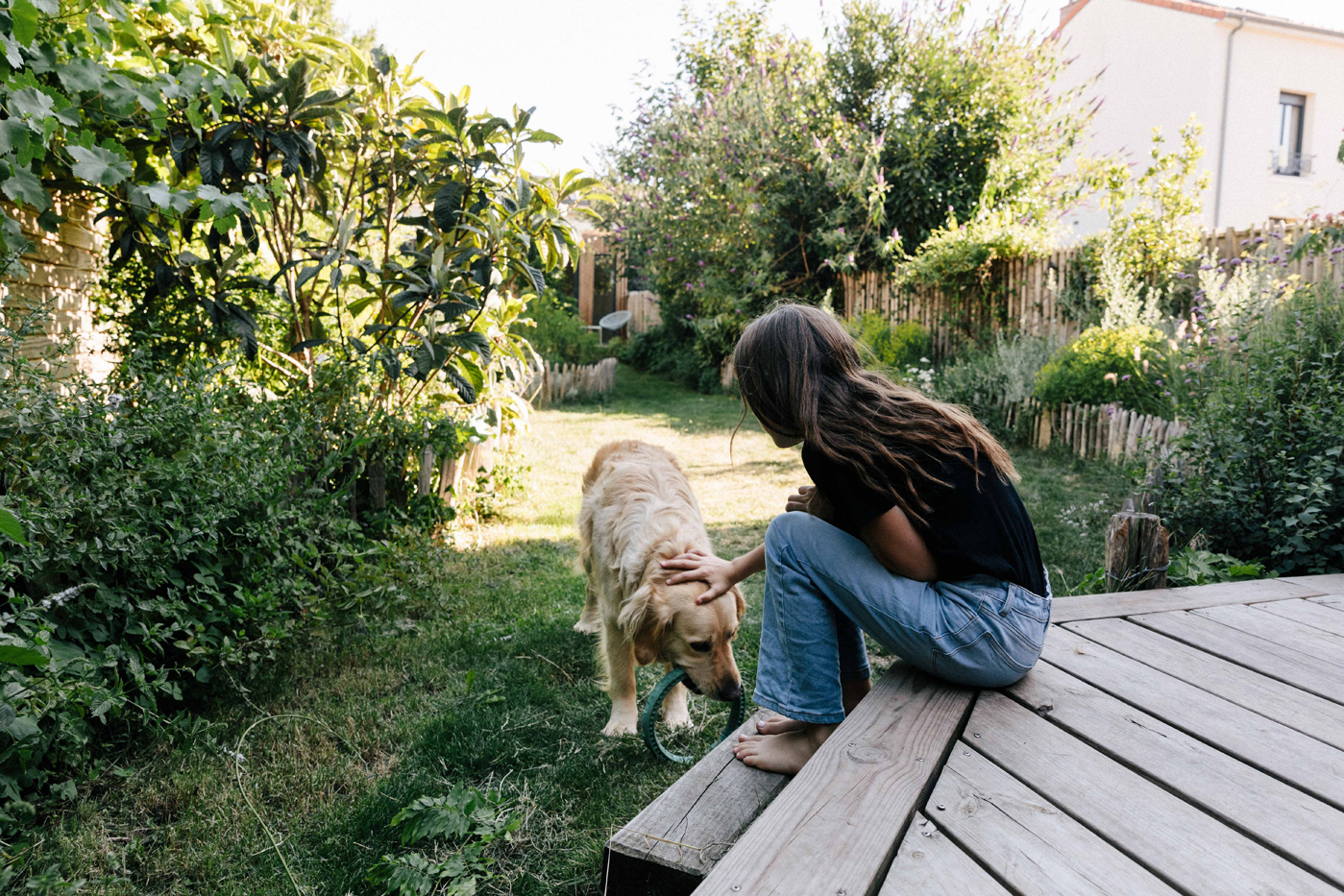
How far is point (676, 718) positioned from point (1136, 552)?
1.92m

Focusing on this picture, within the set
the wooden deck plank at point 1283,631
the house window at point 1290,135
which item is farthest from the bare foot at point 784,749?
the house window at point 1290,135

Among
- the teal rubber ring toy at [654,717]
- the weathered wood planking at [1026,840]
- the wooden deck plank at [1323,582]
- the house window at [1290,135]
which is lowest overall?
the teal rubber ring toy at [654,717]

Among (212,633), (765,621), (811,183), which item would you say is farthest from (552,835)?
(811,183)

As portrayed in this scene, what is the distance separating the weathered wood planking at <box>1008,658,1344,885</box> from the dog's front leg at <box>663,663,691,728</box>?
1.28m

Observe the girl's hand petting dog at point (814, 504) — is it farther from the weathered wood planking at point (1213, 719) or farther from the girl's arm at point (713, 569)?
the weathered wood planking at point (1213, 719)

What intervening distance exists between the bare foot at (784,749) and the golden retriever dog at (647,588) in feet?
1.81

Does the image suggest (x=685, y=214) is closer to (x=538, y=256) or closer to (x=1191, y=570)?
(x=538, y=256)

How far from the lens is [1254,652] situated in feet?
7.33

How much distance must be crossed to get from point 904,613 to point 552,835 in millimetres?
1161

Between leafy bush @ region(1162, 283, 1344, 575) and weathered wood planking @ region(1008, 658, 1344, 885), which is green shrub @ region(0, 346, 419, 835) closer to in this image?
weathered wood planking @ region(1008, 658, 1344, 885)

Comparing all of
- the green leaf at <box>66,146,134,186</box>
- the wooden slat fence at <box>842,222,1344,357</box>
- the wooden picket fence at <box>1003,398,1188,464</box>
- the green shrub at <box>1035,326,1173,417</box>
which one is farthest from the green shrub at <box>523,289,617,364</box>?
the green leaf at <box>66,146,134,186</box>

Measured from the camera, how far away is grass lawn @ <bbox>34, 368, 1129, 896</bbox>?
2.04 metres

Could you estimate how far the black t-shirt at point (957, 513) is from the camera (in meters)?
1.77

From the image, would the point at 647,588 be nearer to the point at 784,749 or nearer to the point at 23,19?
the point at 784,749
